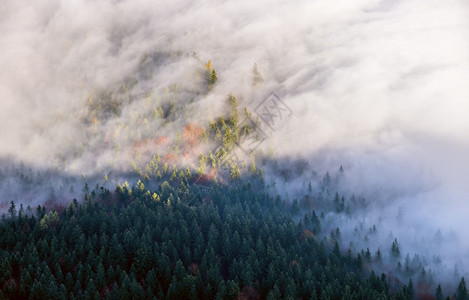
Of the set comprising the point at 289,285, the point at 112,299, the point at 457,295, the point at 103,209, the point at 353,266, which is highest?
the point at 103,209

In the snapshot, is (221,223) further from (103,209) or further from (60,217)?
(60,217)

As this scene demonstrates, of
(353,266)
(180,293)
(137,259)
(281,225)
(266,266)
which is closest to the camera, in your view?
(180,293)

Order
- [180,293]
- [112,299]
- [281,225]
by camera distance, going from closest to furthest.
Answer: [112,299], [180,293], [281,225]

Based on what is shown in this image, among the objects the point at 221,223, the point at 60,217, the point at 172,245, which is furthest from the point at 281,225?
the point at 60,217

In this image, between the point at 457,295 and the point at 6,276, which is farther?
the point at 457,295

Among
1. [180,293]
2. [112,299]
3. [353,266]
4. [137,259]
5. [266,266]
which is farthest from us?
[353,266]

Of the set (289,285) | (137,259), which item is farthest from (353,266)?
(137,259)

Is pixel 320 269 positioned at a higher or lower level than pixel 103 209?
lower

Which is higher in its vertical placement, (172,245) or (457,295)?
(172,245)

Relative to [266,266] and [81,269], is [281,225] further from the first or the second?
[81,269]
